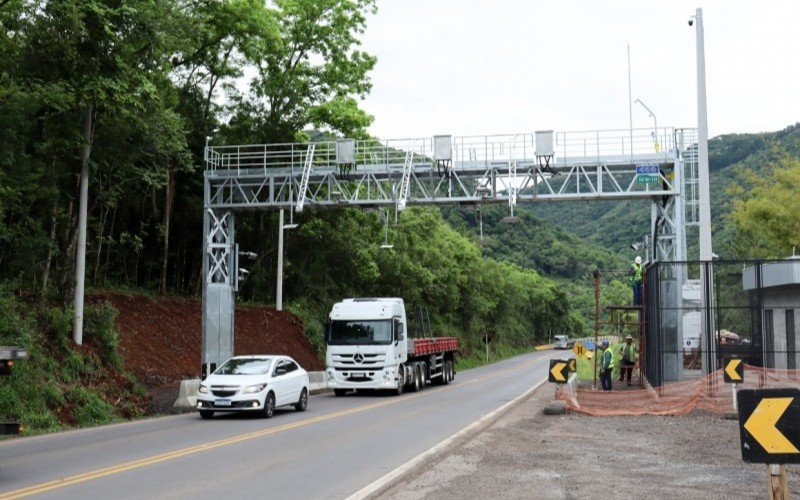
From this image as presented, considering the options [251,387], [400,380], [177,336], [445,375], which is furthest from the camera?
[445,375]

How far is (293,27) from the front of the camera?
38.8 meters

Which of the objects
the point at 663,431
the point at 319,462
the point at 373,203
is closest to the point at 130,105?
the point at 373,203

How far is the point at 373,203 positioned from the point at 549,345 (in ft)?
337

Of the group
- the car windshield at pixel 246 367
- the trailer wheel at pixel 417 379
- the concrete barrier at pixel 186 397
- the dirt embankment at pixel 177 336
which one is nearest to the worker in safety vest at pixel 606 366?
the trailer wheel at pixel 417 379

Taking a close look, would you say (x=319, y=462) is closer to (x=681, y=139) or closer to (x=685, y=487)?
(x=685, y=487)

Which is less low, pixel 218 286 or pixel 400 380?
pixel 218 286

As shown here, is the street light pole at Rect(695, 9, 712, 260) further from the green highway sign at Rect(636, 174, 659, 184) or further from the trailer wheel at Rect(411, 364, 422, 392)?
the trailer wheel at Rect(411, 364, 422, 392)

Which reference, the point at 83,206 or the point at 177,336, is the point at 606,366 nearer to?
the point at 83,206

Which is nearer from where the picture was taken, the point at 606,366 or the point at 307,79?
the point at 606,366

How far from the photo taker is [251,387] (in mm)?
20219

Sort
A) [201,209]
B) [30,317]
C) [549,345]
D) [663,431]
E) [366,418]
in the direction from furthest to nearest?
[549,345], [201,209], [30,317], [366,418], [663,431]

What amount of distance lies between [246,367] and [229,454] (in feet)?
26.5

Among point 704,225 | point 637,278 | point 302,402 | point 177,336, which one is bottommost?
point 302,402

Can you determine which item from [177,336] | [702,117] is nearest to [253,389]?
[702,117]
